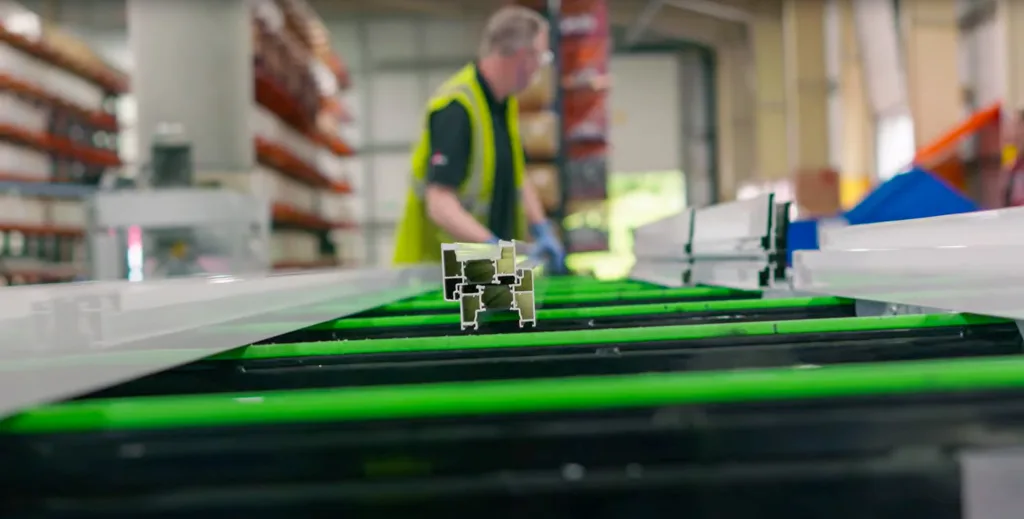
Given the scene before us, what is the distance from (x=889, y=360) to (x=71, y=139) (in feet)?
28.6

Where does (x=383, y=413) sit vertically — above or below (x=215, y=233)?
below

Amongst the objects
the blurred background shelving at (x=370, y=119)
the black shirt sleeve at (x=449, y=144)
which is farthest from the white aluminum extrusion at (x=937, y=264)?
the blurred background shelving at (x=370, y=119)

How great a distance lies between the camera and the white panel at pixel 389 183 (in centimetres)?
1387

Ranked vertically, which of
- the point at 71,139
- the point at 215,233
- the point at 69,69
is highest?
the point at 69,69

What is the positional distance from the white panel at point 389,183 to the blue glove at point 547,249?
1052 cm

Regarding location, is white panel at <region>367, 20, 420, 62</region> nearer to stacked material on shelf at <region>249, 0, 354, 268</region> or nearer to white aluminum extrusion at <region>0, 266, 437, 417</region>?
stacked material on shelf at <region>249, 0, 354, 268</region>

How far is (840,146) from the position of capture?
1203 cm

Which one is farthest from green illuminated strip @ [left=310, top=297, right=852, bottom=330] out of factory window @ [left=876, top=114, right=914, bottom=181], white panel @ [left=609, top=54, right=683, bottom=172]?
white panel @ [left=609, top=54, right=683, bottom=172]

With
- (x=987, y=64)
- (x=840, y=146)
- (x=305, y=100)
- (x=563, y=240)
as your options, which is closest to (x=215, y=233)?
(x=563, y=240)

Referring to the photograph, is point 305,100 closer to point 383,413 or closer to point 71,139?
point 71,139

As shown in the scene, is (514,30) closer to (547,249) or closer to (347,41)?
(547,249)

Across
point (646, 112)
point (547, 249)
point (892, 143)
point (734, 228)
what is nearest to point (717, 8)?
point (646, 112)

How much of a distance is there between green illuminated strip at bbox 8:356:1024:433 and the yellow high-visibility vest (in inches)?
93.7

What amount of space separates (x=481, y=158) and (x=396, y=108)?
440 inches
